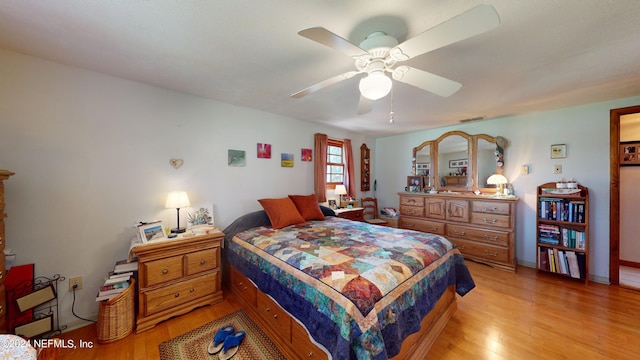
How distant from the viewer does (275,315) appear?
1.74 metres

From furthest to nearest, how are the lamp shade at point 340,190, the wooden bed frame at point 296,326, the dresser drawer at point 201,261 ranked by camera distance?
the lamp shade at point 340,190 → the dresser drawer at point 201,261 → the wooden bed frame at point 296,326

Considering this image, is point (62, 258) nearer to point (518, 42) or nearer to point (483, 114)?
point (518, 42)

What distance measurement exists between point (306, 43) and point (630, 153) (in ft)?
15.9

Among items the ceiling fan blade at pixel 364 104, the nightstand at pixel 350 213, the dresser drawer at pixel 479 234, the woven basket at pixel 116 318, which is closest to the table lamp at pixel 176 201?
the woven basket at pixel 116 318

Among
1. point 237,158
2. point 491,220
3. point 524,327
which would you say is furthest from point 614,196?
point 237,158

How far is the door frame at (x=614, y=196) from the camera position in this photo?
2.61 m

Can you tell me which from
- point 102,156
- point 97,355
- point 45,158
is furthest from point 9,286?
point 102,156

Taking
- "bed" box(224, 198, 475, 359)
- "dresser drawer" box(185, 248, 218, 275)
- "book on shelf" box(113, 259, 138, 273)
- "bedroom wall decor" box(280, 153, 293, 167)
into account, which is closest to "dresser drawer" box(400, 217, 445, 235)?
"bed" box(224, 198, 475, 359)

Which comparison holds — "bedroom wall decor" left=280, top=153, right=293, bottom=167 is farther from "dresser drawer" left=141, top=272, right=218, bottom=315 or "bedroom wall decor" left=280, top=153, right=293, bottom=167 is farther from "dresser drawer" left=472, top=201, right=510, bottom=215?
"dresser drawer" left=472, top=201, right=510, bottom=215

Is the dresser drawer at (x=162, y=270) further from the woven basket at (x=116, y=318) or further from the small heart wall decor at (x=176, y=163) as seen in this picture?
the small heart wall decor at (x=176, y=163)

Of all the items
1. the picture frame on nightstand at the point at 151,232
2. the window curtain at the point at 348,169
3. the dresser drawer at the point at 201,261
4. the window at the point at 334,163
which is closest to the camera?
the picture frame on nightstand at the point at 151,232

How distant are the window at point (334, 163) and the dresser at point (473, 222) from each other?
136cm

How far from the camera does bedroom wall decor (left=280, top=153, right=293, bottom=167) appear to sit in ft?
11.1

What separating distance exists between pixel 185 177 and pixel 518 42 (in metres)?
3.21
